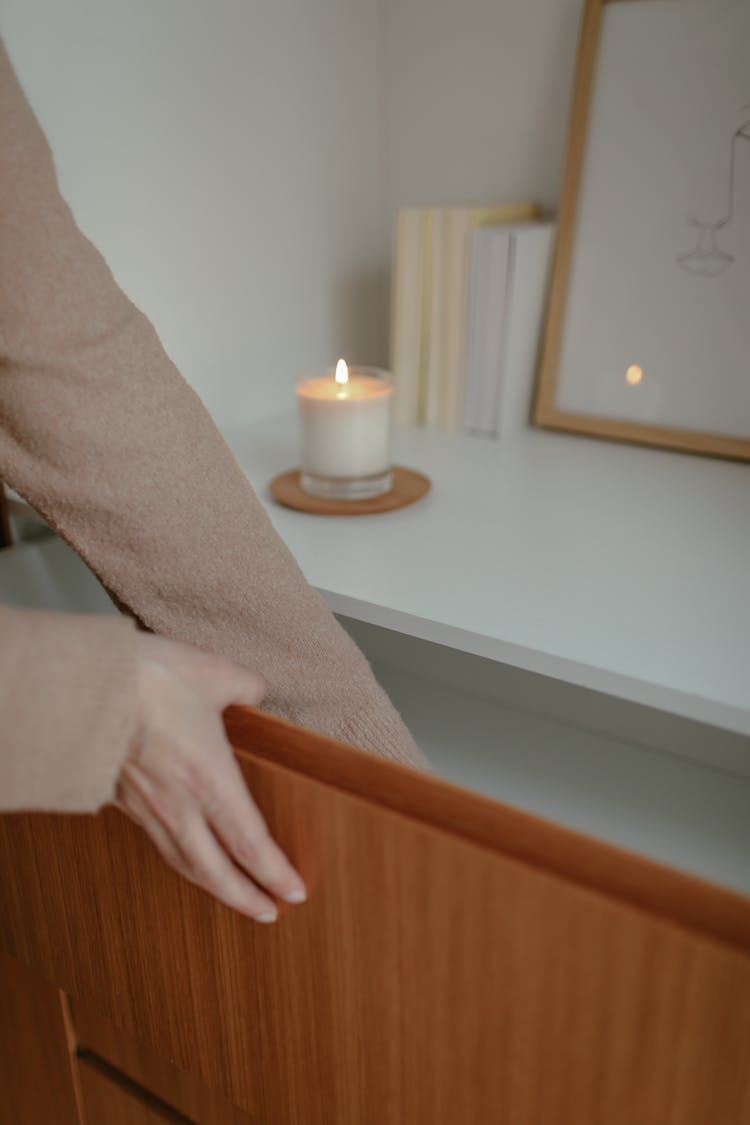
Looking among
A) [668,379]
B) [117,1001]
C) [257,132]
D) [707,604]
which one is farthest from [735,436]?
[117,1001]

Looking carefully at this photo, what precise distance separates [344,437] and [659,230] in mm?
363

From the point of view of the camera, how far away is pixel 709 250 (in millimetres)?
861

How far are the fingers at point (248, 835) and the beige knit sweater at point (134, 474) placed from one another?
0.15 meters

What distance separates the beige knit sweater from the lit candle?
9.0 inches

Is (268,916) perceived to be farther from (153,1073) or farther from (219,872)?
(153,1073)

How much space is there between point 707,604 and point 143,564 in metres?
0.35

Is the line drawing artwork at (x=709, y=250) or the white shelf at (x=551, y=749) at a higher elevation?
the line drawing artwork at (x=709, y=250)

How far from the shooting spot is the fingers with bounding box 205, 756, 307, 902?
41 cm

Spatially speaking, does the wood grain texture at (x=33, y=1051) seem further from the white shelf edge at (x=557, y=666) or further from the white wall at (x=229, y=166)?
the white wall at (x=229, y=166)

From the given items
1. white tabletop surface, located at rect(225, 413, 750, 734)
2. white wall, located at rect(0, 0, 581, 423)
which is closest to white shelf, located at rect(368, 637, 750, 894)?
white tabletop surface, located at rect(225, 413, 750, 734)

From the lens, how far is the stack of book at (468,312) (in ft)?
3.01

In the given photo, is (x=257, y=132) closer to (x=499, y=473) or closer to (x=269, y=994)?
(x=499, y=473)

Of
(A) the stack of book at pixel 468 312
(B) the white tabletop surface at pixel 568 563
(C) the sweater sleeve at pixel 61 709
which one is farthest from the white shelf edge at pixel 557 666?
(A) the stack of book at pixel 468 312

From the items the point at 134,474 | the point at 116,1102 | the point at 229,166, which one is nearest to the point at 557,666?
the point at 134,474
